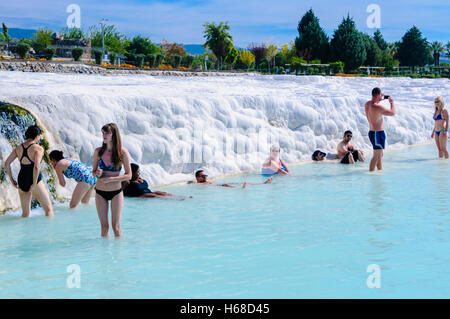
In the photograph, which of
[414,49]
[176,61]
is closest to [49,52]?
[176,61]

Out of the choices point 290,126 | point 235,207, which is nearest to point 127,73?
point 290,126

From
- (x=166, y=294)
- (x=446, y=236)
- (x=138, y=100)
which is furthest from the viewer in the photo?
(x=138, y=100)

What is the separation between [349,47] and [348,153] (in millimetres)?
45268

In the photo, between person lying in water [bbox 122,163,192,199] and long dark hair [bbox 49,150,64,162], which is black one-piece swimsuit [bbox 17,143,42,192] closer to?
long dark hair [bbox 49,150,64,162]

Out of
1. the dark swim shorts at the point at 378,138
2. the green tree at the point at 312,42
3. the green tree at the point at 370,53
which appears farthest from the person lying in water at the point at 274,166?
the green tree at the point at 370,53

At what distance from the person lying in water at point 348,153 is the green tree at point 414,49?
5626 cm

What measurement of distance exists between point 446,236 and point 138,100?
7224 mm

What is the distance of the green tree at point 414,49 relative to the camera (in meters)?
64.4

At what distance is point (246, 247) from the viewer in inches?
236

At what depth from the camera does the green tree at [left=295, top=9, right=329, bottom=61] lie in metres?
59.2

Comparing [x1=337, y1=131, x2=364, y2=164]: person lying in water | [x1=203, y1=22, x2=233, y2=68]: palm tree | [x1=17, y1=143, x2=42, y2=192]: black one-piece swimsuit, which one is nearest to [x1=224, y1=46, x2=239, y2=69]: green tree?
[x1=203, y1=22, x2=233, y2=68]: palm tree
